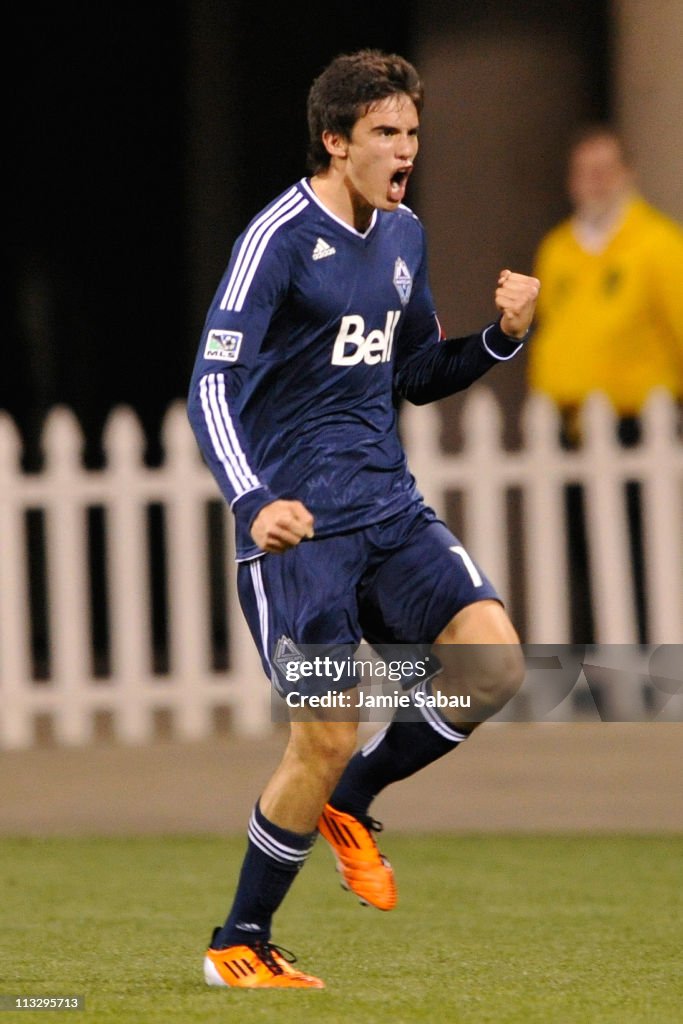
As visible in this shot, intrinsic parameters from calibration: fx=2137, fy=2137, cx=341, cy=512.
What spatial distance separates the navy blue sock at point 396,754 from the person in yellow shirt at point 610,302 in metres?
3.84

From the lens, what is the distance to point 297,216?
16.4ft

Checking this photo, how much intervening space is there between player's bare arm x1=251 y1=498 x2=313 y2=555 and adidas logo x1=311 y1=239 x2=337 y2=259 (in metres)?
0.72

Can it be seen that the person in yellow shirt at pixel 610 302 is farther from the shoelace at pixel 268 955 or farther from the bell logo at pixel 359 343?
the shoelace at pixel 268 955

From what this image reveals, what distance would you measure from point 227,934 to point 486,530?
4513 mm

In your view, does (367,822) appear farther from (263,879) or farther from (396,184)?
(396,184)

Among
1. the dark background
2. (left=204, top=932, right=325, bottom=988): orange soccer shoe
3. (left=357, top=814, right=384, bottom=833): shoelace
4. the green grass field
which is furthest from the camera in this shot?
the dark background

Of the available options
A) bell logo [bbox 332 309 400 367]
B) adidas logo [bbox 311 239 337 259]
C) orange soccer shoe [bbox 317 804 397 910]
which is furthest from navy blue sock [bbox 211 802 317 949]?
adidas logo [bbox 311 239 337 259]

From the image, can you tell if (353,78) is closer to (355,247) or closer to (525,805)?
(355,247)

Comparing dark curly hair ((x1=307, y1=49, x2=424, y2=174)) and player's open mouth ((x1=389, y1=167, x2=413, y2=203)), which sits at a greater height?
dark curly hair ((x1=307, y1=49, x2=424, y2=174))

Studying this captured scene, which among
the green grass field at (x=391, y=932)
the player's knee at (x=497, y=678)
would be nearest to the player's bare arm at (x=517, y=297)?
the player's knee at (x=497, y=678)

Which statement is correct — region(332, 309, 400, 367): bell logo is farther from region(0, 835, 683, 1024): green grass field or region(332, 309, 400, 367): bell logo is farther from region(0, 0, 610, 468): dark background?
region(0, 0, 610, 468): dark background

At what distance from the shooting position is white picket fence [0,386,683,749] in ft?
30.0

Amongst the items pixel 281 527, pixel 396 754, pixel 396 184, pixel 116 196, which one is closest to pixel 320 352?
pixel 396 184

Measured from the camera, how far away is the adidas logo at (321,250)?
4977 millimetres
